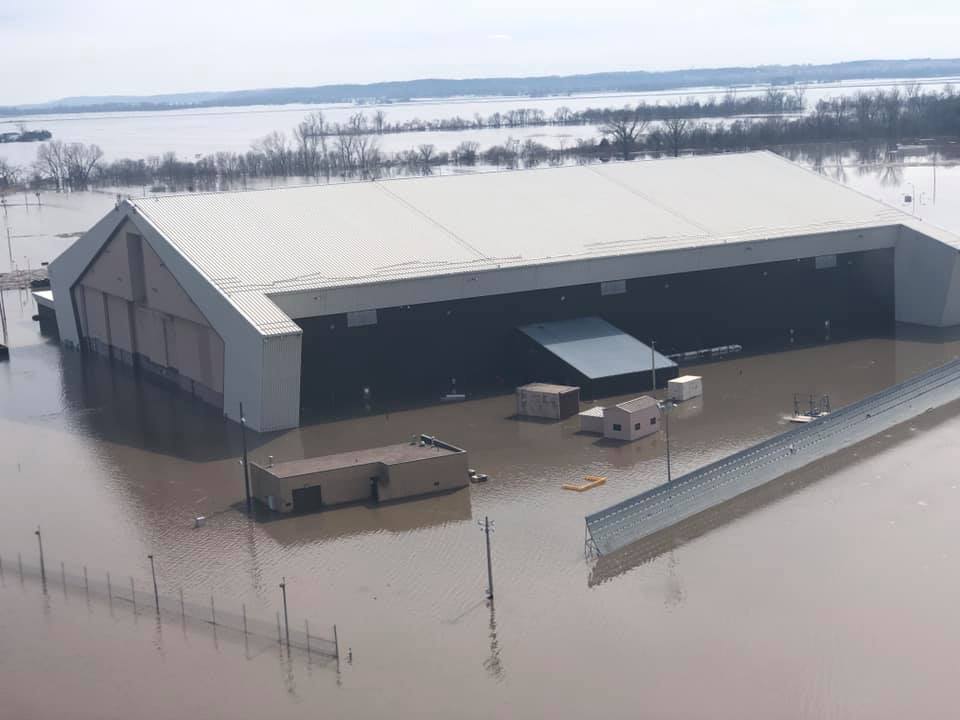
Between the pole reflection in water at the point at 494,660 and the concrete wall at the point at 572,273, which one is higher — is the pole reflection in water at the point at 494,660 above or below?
below

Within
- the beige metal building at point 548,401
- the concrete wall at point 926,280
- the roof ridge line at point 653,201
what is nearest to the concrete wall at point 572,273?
the concrete wall at point 926,280

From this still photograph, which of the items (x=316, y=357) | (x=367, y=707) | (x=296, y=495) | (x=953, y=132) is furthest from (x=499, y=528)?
(x=953, y=132)

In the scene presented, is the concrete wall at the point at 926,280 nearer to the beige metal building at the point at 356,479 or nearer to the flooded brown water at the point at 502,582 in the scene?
the flooded brown water at the point at 502,582

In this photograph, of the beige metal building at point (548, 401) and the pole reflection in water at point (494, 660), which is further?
the beige metal building at point (548, 401)

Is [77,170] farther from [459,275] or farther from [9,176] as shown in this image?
[459,275]

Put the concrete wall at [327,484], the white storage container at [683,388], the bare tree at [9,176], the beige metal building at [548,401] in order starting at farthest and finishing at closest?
1. the bare tree at [9,176]
2. the white storage container at [683,388]
3. the beige metal building at [548,401]
4. the concrete wall at [327,484]

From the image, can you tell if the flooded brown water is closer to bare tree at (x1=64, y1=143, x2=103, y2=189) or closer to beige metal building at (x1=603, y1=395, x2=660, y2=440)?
beige metal building at (x1=603, y1=395, x2=660, y2=440)
